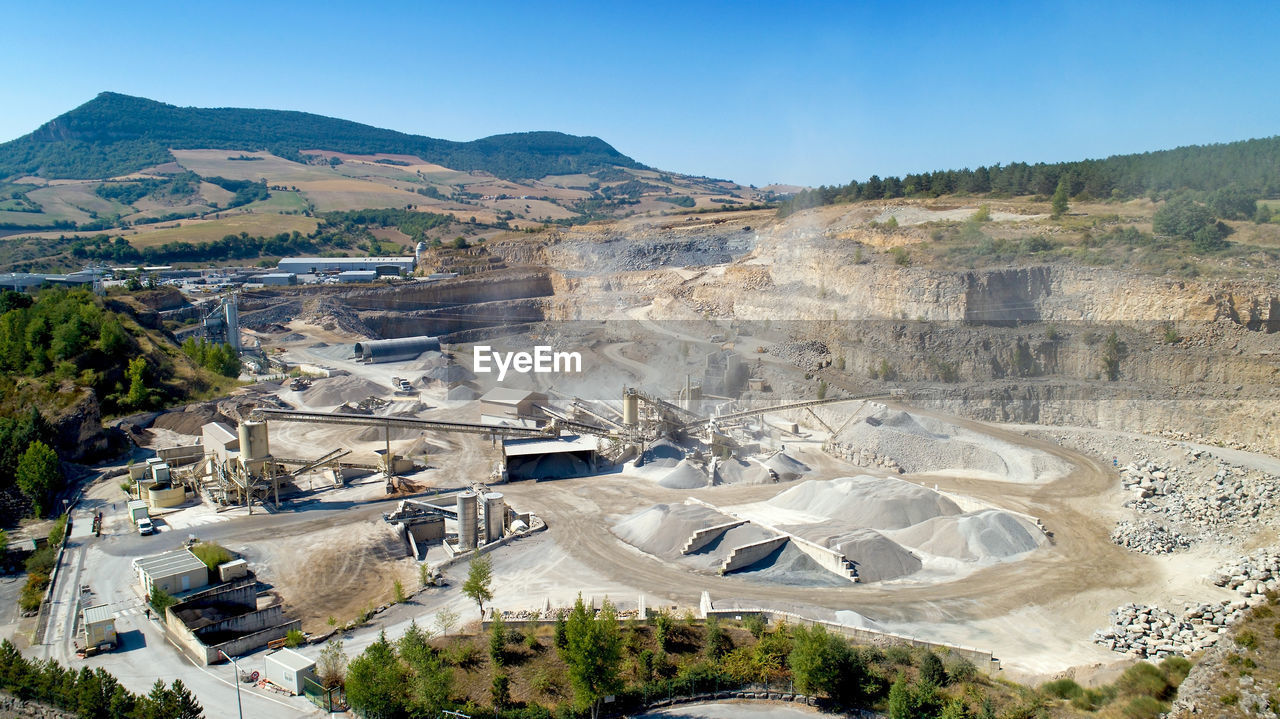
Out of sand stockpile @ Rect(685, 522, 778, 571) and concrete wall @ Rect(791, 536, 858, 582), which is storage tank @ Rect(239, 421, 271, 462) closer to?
sand stockpile @ Rect(685, 522, 778, 571)

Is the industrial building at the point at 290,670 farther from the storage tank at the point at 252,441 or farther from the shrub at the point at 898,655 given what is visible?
the storage tank at the point at 252,441

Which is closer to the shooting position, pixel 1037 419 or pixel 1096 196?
pixel 1037 419

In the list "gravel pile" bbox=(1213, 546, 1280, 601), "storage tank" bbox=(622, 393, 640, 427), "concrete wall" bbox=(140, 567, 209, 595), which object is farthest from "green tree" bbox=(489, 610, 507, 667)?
"gravel pile" bbox=(1213, 546, 1280, 601)

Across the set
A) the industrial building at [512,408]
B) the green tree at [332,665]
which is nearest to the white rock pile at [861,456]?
the industrial building at [512,408]

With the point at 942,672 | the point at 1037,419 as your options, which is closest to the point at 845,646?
the point at 942,672

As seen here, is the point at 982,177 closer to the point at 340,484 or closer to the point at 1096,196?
the point at 1096,196

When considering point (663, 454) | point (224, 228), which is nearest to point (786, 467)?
point (663, 454)
